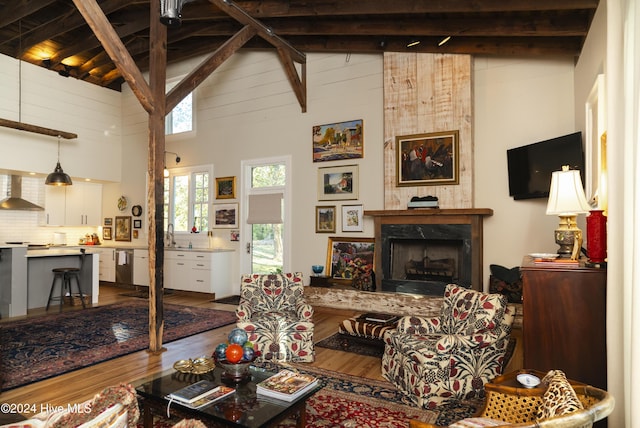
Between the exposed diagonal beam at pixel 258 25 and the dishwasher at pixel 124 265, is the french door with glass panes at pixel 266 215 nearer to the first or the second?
the exposed diagonal beam at pixel 258 25

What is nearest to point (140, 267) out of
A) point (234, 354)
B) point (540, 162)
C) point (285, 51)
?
point (285, 51)

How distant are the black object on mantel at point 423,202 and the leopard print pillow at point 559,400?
399 cm

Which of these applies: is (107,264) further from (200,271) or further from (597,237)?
(597,237)

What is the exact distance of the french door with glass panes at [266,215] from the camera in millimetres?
7254

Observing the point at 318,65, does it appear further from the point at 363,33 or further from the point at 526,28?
the point at 526,28

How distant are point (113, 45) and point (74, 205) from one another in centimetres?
651

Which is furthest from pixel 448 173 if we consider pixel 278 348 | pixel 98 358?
pixel 98 358

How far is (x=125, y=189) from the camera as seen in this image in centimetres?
937

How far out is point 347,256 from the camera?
21.6 feet

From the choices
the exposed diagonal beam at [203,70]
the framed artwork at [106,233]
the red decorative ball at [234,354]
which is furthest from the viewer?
the framed artwork at [106,233]

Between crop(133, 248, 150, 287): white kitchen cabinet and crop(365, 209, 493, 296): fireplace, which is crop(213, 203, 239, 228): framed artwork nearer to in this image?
crop(133, 248, 150, 287): white kitchen cabinet

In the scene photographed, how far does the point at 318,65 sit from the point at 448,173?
304 centimetres

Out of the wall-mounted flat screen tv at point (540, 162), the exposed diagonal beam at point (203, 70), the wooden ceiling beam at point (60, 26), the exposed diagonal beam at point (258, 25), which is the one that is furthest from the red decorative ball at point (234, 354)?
the wooden ceiling beam at point (60, 26)

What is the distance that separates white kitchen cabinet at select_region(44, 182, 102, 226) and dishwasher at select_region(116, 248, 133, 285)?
141 centimetres
